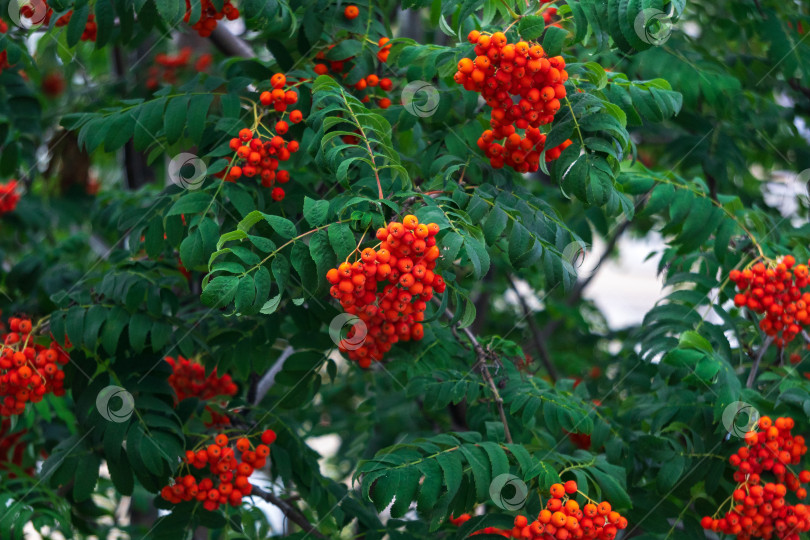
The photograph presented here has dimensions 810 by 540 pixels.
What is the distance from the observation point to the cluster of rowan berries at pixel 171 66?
4.32 metres

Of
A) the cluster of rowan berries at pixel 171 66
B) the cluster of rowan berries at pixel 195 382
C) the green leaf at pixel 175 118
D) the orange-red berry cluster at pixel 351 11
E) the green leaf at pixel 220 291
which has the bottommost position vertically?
the cluster of rowan berries at pixel 195 382

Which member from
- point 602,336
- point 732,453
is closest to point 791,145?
point 602,336

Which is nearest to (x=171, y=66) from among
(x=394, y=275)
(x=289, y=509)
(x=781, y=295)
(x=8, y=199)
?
(x=8, y=199)

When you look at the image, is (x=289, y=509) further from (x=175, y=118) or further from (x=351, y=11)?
(x=351, y=11)

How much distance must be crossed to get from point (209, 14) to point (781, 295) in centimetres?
196

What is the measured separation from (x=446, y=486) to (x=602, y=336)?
8.67 feet

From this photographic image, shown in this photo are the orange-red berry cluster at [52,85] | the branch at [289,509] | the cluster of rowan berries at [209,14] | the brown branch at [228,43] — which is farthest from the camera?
the orange-red berry cluster at [52,85]

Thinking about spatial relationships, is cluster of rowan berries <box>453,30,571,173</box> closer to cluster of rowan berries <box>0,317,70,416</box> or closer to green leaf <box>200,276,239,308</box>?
green leaf <box>200,276,239,308</box>

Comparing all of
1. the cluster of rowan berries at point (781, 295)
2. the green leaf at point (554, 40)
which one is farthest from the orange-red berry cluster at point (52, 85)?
the cluster of rowan berries at point (781, 295)

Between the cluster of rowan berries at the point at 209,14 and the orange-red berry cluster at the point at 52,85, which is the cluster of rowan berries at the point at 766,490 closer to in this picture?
the cluster of rowan berries at the point at 209,14

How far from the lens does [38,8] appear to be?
2.61 m

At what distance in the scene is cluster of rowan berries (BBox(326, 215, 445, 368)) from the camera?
5.98ft

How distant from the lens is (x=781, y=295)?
8.29 feet

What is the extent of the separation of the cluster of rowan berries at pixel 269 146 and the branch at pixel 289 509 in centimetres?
102
